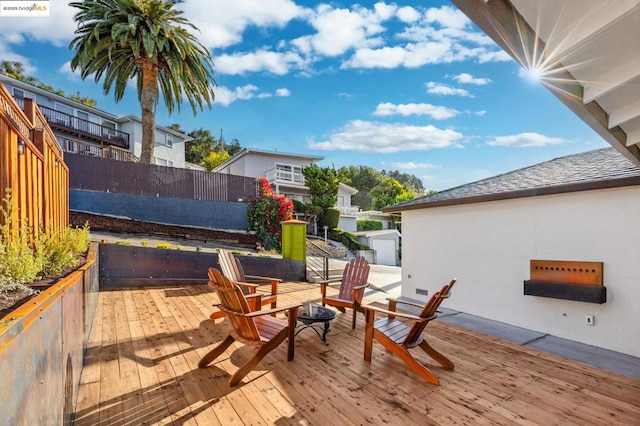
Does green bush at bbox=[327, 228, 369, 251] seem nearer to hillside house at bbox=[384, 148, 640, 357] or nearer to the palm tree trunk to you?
the palm tree trunk

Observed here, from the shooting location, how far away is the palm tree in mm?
11438

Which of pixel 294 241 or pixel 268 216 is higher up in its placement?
pixel 268 216

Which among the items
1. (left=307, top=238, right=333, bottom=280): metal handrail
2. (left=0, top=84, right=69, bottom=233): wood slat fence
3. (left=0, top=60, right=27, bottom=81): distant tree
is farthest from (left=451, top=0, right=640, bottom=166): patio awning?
(left=0, top=60, right=27, bottom=81): distant tree

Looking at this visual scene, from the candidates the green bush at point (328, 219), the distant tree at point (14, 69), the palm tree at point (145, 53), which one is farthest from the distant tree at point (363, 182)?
the distant tree at point (14, 69)

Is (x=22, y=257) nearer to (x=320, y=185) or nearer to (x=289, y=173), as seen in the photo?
(x=320, y=185)

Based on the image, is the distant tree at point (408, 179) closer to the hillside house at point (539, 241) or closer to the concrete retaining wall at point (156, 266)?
the hillside house at point (539, 241)

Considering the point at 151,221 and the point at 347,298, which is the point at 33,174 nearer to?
the point at 347,298

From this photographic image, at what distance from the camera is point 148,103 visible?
12766 millimetres

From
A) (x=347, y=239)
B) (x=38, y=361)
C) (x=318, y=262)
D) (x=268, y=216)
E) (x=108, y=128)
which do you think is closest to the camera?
(x=38, y=361)

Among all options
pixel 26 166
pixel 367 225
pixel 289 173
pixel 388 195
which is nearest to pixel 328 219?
pixel 289 173

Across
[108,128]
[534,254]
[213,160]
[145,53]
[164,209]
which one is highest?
[145,53]

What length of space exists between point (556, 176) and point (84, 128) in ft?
73.4

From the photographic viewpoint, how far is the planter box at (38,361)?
1.01 meters

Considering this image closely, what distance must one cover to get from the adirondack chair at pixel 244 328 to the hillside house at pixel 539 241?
4.11 meters
